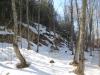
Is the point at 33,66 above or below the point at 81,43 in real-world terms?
below

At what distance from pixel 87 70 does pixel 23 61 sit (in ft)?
12.0

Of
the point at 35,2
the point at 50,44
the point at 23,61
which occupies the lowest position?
the point at 50,44

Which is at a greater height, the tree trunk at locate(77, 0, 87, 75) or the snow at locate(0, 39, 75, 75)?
the tree trunk at locate(77, 0, 87, 75)

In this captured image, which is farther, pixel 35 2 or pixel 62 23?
pixel 62 23

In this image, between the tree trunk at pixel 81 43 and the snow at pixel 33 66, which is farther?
the snow at pixel 33 66

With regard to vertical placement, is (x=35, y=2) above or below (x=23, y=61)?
above

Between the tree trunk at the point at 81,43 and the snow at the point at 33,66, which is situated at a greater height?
the tree trunk at the point at 81,43

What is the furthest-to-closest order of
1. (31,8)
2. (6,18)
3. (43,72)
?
(31,8)
(6,18)
(43,72)

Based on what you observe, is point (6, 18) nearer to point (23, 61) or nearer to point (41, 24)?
point (41, 24)

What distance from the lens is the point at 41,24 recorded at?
35.0 m

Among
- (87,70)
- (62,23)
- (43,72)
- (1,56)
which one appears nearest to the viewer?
(43,72)

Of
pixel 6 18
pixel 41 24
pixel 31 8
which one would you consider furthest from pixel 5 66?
pixel 41 24

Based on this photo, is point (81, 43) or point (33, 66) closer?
point (81, 43)

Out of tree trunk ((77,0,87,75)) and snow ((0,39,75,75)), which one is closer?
tree trunk ((77,0,87,75))
